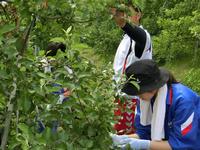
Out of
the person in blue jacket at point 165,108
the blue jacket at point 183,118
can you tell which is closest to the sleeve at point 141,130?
the person in blue jacket at point 165,108

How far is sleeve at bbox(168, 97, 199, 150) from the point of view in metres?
2.90

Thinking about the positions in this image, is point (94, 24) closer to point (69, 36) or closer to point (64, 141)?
point (69, 36)

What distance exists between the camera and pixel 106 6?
1.79 m

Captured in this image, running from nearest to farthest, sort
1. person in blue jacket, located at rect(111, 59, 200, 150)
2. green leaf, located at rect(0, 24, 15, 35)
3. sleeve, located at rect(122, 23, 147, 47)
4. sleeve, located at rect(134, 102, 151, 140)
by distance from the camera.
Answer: green leaf, located at rect(0, 24, 15, 35), person in blue jacket, located at rect(111, 59, 200, 150), sleeve, located at rect(134, 102, 151, 140), sleeve, located at rect(122, 23, 147, 47)

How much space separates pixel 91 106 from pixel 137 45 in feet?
6.33

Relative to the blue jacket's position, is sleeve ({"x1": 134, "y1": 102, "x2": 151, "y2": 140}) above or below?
below

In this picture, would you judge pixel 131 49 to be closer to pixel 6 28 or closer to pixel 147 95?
pixel 147 95

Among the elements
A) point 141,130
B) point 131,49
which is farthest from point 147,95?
point 131,49

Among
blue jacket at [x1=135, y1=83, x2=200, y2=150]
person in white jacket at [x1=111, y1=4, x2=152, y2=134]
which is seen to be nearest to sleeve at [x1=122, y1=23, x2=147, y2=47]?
person in white jacket at [x1=111, y1=4, x2=152, y2=134]

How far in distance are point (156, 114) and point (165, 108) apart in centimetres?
7

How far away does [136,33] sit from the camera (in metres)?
3.74

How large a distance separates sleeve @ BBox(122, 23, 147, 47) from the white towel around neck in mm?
733

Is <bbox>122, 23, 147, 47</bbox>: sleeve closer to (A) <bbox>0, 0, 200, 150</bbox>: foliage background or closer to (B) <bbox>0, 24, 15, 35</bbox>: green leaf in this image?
(A) <bbox>0, 0, 200, 150</bbox>: foliage background

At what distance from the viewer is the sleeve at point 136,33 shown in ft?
12.1
